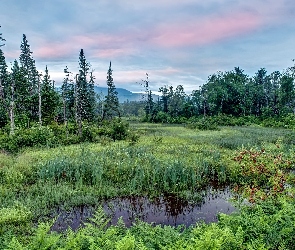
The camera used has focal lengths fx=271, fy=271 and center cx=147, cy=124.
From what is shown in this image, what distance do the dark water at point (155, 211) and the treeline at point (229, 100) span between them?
42046 mm

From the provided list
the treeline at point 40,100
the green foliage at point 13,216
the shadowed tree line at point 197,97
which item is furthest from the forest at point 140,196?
the shadowed tree line at point 197,97

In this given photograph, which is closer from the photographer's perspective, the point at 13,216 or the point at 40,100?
the point at 13,216

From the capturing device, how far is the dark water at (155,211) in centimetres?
1009

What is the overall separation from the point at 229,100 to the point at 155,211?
5092 cm

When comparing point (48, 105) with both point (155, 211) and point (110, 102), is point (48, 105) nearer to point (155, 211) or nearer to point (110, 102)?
point (110, 102)

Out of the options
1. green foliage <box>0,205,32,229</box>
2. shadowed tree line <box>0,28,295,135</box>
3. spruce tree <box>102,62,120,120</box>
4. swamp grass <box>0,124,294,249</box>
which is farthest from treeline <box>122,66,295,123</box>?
green foliage <box>0,205,32,229</box>

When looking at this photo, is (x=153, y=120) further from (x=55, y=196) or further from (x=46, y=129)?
(x=55, y=196)

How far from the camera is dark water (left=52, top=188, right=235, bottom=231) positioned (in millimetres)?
10086

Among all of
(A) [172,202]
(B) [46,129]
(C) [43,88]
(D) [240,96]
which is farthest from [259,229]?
(D) [240,96]

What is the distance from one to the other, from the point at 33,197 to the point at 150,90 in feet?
170

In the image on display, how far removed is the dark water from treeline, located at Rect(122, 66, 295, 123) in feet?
138

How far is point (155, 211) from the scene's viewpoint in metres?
11.0

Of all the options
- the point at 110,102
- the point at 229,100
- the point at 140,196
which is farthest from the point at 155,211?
the point at 229,100

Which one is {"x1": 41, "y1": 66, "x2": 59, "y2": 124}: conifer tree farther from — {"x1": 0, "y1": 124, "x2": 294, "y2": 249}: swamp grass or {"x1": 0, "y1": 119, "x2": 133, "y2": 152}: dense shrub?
{"x1": 0, "y1": 124, "x2": 294, "y2": 249}: swamp grass
